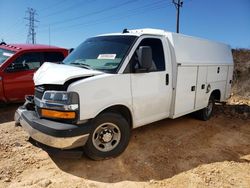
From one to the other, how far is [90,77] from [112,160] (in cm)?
145

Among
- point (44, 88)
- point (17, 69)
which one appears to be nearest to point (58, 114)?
point (44, 88)

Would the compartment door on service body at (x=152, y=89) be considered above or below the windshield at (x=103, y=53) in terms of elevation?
below

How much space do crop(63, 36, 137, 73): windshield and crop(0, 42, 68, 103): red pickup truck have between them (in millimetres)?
2504

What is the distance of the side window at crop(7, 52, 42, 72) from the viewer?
6466 millimetres

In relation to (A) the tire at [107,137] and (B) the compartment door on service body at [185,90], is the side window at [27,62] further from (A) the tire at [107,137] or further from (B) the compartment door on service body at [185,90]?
(B) the compartment door on service body at [185,90]

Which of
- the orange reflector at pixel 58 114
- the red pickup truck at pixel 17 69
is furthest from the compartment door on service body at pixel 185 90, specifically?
the red pickup truck at pixel 17 69

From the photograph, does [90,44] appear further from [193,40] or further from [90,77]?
[193,40]

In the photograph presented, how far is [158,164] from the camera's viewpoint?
3.96 m

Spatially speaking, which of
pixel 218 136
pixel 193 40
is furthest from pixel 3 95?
pixel 218 136

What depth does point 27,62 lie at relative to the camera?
673 cm

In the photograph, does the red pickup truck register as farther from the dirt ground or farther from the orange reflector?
the orange reflector

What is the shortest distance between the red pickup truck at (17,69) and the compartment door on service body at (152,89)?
12.5 feet

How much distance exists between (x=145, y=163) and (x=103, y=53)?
2.06 meters

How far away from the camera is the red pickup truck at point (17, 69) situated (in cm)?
631
